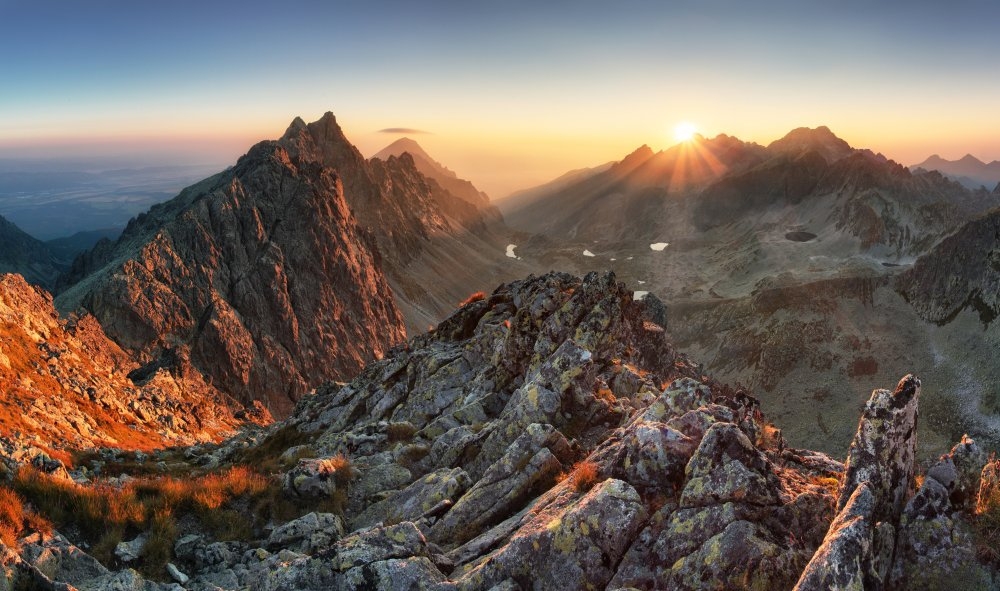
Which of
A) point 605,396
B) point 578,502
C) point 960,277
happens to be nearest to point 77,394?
point 605,396

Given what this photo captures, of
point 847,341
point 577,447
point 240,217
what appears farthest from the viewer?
point 847,341

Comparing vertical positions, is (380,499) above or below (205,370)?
above

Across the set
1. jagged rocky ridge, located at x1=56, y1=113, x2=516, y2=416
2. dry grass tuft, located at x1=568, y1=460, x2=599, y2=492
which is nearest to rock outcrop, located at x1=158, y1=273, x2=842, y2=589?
dry grass tuft, located at x1=568, y1=460, x2=599, y2=492

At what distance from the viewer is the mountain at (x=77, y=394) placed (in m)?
34.1

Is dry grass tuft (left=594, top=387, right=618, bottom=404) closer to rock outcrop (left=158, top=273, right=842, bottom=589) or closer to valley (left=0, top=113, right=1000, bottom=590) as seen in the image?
rock outcrop (left=158, top=273, right=842, bottom=589)

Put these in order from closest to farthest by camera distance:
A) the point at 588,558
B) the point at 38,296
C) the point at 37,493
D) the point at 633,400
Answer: the point at 588,558
the point at 37,493
the point at 633,400
the point at 38,296

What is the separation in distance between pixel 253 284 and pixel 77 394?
5242 cm

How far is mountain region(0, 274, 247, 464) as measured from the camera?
34078 millimetres

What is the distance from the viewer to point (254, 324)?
298 ft

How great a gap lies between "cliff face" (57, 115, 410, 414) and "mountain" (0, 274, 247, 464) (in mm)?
8177

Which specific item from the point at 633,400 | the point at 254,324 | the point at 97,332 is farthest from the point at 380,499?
the point at 254,324

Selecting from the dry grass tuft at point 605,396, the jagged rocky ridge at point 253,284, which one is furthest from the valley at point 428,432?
the jagged rocky ridge at point 253,284

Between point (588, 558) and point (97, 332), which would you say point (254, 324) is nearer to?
point (97, 332)

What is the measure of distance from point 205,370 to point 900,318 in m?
144
